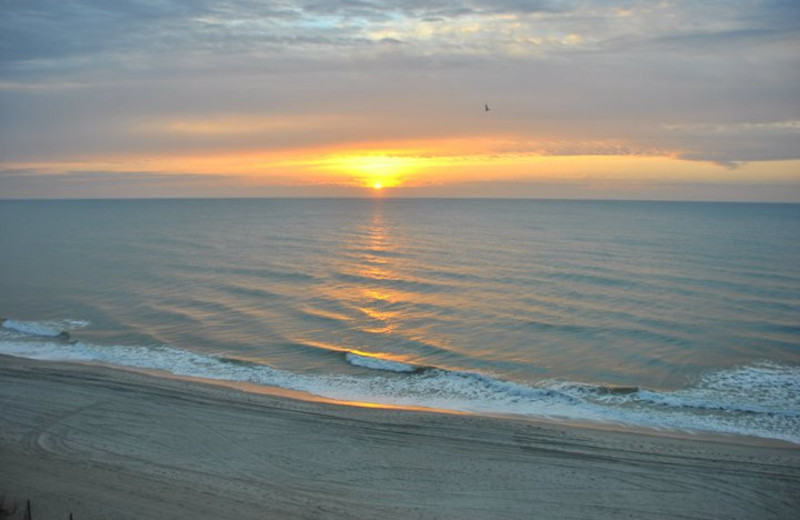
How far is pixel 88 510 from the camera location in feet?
40.5

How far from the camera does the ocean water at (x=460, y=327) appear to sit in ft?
67.2

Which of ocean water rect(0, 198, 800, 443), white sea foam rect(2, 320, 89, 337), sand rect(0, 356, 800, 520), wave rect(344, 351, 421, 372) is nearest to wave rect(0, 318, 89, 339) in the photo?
white sea foam rect(2, 320, 89, 337)

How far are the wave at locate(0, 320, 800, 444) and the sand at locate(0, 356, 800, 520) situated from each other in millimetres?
1662

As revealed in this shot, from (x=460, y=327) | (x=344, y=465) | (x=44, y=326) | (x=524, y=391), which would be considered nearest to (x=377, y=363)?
(x=524, y=391)

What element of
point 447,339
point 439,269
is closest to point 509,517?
point 447,339

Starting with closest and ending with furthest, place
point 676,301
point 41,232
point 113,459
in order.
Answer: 1. point 113,459
2. point 676,301
3. point 41,232

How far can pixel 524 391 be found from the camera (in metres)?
20.7

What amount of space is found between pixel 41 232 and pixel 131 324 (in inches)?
2819

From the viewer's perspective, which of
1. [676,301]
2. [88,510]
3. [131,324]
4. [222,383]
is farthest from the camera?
[676,301]

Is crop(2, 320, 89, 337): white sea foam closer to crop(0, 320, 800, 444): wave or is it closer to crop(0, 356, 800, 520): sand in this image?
crop(0, 320, 800, 444): wave

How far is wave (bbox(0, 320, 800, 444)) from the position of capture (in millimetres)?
18453

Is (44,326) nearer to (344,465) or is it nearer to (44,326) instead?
(44,326)

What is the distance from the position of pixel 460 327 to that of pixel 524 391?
9.04 metres

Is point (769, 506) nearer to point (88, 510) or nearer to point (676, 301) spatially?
point (88, 510)
